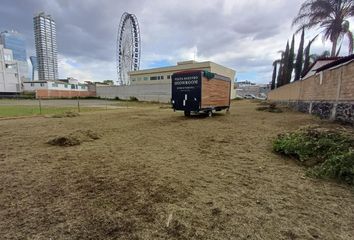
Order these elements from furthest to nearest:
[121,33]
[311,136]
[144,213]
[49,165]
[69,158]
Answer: [121,33], [311,136], [69,158], [49,165], [144,213]

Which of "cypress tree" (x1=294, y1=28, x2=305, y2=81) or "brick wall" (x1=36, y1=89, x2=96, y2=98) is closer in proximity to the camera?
"cypress tree" (x1=294, y1=28, x2=305, y2=81)

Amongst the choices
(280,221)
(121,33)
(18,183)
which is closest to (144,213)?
(280,221)

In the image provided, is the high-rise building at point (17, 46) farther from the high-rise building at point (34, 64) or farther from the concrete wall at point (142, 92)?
the concrete wall at point (142, 92)

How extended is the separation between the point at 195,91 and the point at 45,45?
3867 inches

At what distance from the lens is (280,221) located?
222 cm

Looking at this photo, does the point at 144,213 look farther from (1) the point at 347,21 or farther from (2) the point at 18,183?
(1) the point at 347,21

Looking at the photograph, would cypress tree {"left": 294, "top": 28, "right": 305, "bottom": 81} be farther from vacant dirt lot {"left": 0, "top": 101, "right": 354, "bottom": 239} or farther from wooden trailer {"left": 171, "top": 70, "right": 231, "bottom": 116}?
vacant dirt lot {"left": 0, "top": 101, "right": 354, "bottom": 239}

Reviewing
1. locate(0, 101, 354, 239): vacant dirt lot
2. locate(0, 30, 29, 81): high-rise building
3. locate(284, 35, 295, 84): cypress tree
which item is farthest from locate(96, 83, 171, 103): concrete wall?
locate(0, 30, 29, 81): high-rise building

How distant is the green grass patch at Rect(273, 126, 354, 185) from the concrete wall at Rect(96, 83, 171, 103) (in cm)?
3371

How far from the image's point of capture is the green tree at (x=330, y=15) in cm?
1688

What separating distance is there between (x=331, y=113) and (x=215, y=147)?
665 cm

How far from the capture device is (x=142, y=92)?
43.7 m

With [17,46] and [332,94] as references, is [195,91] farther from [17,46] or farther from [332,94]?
[17,46]

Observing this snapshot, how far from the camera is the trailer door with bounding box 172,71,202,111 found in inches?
477
